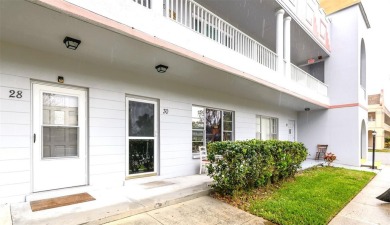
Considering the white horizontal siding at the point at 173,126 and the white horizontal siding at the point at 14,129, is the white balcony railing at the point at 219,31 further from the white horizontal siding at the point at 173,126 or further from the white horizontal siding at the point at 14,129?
the white horizontal siding at the point at 14,129

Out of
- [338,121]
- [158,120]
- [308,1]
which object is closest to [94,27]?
[158,120]

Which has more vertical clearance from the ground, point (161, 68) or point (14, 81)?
point (161, 68)

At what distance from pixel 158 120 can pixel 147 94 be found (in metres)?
0.80

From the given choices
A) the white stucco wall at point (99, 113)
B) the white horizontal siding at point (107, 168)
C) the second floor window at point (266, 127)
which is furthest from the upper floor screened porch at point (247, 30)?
the white horizontal siding at point (107, 168)

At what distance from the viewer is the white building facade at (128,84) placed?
4.05 meters

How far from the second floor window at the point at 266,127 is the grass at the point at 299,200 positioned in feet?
13.7

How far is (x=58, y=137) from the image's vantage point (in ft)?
15.8

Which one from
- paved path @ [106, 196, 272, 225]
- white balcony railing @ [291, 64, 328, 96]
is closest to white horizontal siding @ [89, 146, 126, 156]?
paved path @ [106, 196, 272, 225]

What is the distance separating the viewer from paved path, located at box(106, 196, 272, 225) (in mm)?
3758

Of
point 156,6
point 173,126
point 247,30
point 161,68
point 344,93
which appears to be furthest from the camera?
point 344,93

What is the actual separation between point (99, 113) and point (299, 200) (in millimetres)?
4839

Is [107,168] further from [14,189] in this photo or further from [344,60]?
[344,60]

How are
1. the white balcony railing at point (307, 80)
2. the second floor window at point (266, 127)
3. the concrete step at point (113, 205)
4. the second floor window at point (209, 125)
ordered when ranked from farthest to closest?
the second floor window at point (266, 127) → the white balcony railing at point (307, 80) → the second floor window at point (209, 125) → the concrete step at point (113, 205)

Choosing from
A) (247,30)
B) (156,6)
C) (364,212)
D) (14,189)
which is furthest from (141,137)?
(247,30)
